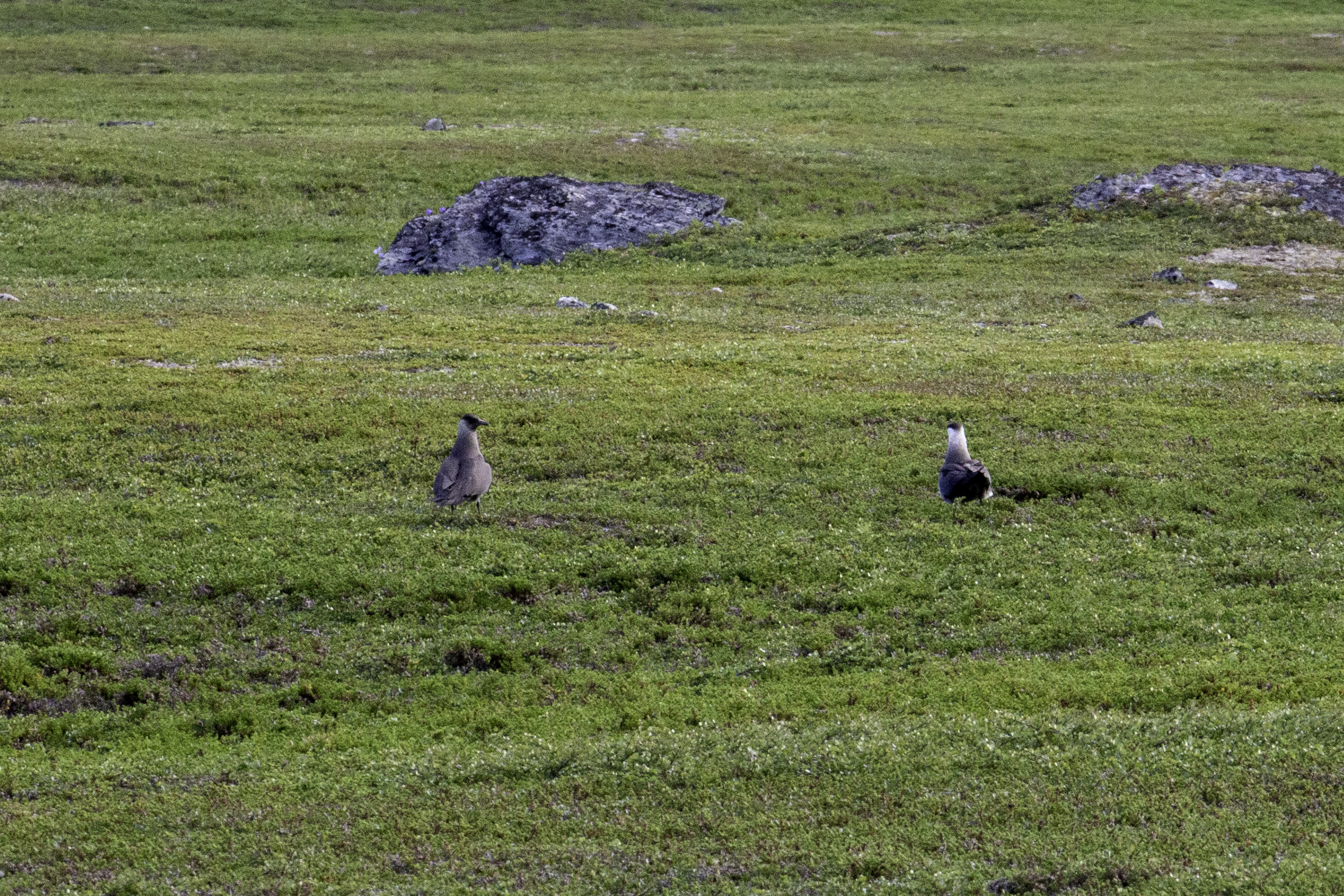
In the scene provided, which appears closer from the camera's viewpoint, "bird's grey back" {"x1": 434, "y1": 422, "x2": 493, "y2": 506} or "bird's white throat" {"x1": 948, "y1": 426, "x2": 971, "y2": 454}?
"bird's grey back" {"x1": 434, "y1": 422, "x2": 493, "y2": 506}

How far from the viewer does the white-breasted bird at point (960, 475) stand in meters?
19.3

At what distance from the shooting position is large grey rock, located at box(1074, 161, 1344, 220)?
166 ft

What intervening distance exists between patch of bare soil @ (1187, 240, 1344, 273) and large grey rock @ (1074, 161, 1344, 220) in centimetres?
422

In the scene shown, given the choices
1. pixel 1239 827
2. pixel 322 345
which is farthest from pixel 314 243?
pixel 1239 827

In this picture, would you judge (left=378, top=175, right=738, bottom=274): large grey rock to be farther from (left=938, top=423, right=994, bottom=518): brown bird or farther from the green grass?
(left=938, top=423, right=994, bottom=518): brown bird

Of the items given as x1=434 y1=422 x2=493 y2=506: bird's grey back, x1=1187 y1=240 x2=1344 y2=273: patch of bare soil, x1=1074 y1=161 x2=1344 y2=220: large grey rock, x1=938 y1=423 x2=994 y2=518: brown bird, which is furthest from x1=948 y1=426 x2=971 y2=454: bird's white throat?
x1=1074 y1=161 x2=1344 y2=220: large grey rock

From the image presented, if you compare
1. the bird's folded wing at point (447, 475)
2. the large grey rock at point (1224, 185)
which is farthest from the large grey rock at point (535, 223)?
the bird's folded wing at point (447, 475)

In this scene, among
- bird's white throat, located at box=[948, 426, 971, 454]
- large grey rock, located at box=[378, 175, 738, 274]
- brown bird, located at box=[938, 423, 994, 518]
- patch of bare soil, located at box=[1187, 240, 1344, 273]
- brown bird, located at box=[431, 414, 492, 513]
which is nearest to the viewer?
brown bird, located at box=[431, 414, 492, 513]

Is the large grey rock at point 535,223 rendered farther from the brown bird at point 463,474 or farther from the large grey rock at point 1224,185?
the brown bird at point 463,474

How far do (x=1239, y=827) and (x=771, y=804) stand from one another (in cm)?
407

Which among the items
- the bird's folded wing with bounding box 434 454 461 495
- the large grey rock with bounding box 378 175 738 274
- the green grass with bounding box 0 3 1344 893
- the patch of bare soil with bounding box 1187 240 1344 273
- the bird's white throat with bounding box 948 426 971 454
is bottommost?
the green grass with bounding box 0 3 1344 893

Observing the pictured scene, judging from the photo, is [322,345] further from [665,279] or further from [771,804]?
[771,804]

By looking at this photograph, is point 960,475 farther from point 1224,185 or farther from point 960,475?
point 1224,185

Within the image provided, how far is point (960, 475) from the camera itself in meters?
19.3
